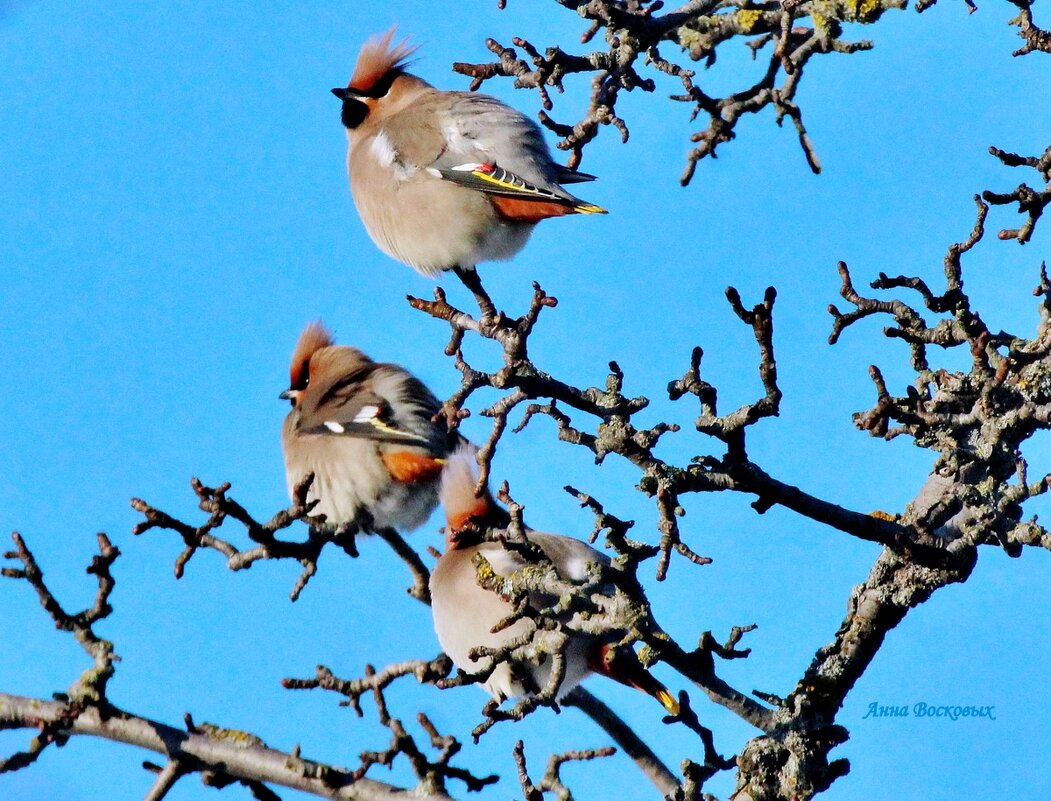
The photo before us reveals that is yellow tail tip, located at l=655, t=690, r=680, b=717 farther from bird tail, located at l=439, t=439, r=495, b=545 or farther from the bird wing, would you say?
the bird wing

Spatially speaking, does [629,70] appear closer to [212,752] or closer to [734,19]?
[734,19]

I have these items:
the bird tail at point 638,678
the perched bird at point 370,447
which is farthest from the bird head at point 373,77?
the bird tail at point 638,678

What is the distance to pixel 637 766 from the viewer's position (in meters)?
4.36

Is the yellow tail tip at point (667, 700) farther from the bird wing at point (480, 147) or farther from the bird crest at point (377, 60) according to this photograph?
the bird crest at point (377, 60)

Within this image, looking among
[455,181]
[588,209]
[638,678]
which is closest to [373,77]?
[455,181]

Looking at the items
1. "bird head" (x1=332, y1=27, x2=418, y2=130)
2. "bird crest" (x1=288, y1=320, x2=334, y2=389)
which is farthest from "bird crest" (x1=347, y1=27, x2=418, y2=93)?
"bird crest" (x1=288, y1=320, x2=334, y2=389)

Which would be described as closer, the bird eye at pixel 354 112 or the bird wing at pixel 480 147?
the bird wing at pixel 480 147

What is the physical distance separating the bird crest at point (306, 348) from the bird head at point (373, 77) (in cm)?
99

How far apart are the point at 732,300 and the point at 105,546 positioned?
5.95ft

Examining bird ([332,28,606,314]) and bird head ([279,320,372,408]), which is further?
bird head ([279,320,372,408])

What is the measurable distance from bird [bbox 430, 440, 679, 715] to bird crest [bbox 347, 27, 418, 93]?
224 centimetres

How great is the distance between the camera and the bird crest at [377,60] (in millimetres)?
6434

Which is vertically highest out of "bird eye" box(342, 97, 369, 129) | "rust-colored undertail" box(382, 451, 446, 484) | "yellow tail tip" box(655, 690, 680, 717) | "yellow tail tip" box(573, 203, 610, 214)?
"bird eye" box(342, 97, 369, 129)

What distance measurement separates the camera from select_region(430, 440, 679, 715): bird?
4.12 meters
